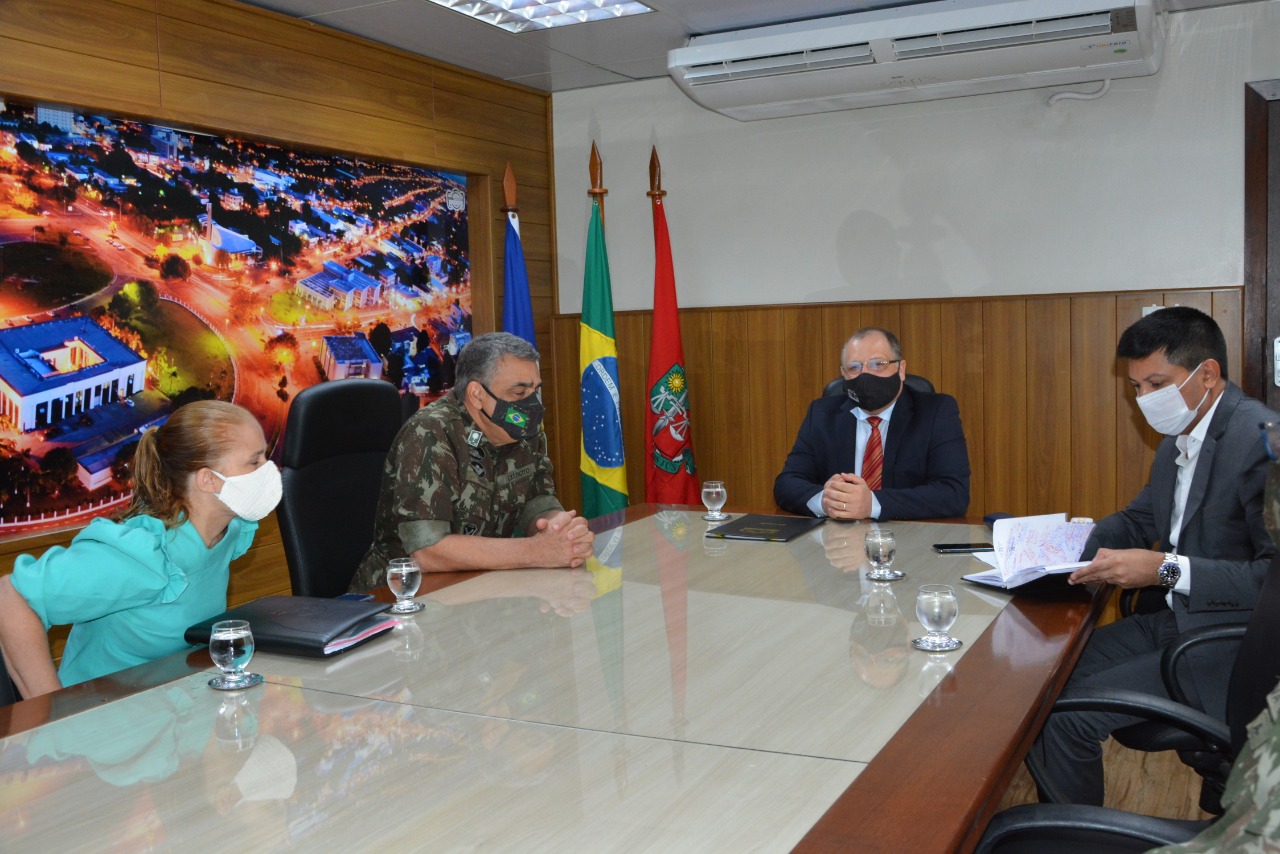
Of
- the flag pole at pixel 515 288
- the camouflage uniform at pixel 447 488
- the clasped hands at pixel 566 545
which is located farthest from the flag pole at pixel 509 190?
the clasped hands at pixel 566 545

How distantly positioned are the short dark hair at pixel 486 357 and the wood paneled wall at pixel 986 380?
192 centimetres

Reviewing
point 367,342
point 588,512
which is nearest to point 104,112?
point 367,342

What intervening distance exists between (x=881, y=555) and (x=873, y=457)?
1.21m

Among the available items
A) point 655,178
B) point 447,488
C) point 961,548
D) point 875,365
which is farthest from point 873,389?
point 655,178

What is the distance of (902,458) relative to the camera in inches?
134

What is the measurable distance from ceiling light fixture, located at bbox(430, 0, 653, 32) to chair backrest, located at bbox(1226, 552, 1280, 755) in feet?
11.2

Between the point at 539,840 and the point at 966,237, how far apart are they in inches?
166

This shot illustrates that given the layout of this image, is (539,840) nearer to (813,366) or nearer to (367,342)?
(367,342)

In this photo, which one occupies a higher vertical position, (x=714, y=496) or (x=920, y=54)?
(x=920, y=54)

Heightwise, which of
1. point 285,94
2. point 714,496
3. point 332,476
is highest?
point 285,94

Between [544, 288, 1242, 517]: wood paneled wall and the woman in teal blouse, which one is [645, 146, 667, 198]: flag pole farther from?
the woman in teal blouse

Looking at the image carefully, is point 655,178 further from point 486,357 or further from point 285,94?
point 486,357

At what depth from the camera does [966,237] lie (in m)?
4.89

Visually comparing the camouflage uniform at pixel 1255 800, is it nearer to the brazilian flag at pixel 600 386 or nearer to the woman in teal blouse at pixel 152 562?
the woman in teal blouse at pixel 152 562
